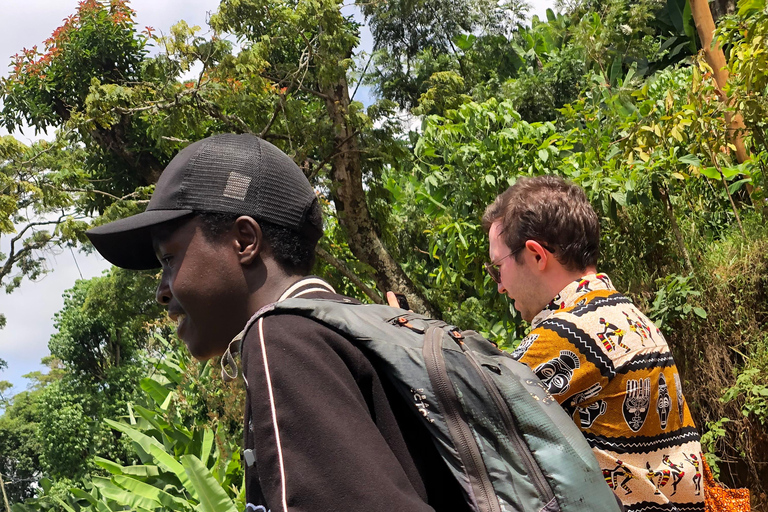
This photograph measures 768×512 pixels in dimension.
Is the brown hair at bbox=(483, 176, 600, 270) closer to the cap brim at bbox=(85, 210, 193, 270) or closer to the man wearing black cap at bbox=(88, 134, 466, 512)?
the man wearing black cap at bbox=(88, 134, 466, 512)

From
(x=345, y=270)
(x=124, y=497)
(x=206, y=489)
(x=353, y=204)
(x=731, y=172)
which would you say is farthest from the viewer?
(x=353, y=204)

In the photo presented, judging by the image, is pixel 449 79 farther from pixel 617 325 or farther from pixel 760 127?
pixel 617 325

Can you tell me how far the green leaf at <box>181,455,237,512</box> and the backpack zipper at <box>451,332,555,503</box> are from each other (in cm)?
274

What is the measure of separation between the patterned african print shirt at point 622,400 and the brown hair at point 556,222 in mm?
227

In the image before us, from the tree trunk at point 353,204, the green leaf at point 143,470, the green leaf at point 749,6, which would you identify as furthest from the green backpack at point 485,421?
the tree trunk at point 353,204

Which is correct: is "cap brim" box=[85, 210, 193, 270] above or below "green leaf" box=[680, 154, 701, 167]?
above

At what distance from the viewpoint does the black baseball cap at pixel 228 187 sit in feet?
3.94

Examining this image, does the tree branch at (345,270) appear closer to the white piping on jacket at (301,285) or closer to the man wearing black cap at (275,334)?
the man wearing black cap at (275,334)

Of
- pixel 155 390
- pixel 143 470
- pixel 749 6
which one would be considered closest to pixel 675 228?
pixel 749 6

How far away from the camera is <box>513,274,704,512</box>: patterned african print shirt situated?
1688 mm

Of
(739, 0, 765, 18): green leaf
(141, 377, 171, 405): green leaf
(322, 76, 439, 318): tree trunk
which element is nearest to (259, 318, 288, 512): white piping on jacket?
(739, 0, 765, 18): green leaf

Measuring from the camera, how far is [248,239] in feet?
4.00

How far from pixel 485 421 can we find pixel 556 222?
1099 millimetres

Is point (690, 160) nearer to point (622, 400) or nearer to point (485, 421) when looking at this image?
point (622, 400)
